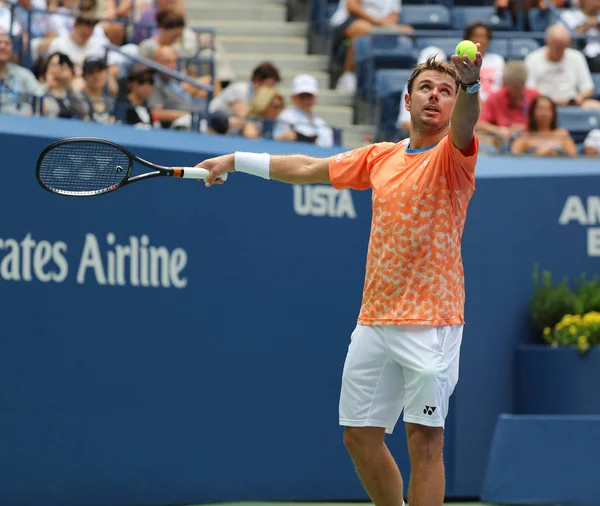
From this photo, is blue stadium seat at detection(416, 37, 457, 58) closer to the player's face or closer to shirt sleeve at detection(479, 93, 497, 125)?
shirt sleeve at detection(479, 93, 497, 125)

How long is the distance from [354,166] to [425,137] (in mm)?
374

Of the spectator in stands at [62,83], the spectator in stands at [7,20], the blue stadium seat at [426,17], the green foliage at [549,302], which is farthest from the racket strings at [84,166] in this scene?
the blue stadium seat at [426,17]

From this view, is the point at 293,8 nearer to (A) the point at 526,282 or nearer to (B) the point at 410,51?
(B) the point at 410,51

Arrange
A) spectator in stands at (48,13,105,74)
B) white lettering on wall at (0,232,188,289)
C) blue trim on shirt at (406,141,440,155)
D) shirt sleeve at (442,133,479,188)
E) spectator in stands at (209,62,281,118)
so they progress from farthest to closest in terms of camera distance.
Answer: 1. spectator in stands at (209,62,281,118)
2. spectator in stands at (48,13,105,74)
3. white lettering on wall at (0,232,188,289)
4. blue trim on shirt at (406,141,440,155)
5. shirt sleeve at (442,133,479,188)

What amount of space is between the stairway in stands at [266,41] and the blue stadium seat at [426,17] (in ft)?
3.12

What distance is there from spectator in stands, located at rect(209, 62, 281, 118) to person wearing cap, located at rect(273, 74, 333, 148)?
0.21 meters

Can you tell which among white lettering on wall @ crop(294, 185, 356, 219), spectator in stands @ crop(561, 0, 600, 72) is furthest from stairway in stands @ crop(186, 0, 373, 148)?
white lettering on wall @ crop(294, 185, 356, 219)

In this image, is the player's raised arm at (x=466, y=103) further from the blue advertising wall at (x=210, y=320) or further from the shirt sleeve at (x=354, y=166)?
the blue advertising wall at (x=210, y=320)

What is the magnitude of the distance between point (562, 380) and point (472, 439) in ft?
2.42

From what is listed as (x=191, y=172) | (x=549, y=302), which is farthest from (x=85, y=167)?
(x=549, y=302)

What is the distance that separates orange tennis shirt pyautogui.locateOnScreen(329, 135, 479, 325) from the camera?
17.4 feet

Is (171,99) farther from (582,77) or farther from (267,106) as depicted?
(582,77)

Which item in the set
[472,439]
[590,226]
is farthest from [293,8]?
[472,439]

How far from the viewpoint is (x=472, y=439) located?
331 inches
